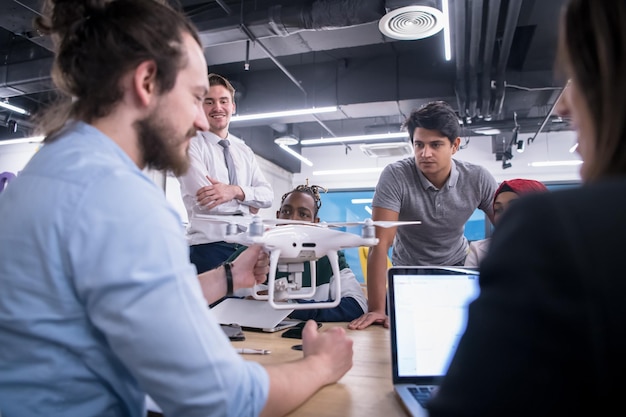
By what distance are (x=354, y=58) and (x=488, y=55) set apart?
1978 mm

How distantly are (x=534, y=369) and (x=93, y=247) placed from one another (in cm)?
54

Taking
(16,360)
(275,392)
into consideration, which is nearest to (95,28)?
(16,360)

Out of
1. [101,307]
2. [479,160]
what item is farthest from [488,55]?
[101,307]

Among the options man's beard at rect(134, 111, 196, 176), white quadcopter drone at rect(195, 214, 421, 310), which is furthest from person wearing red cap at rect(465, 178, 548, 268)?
man's beard at rect(134, 111, 196, 176)

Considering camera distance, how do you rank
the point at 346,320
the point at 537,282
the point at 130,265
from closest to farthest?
the point at 537,282, the point at 130,265, the point at 346,320

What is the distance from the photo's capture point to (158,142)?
2.75 ft

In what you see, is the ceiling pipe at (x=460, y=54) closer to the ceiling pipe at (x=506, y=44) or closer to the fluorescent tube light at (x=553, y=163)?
the ceiling pipe at (x=506, y=44)

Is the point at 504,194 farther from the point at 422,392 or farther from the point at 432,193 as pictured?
the point at 422,392

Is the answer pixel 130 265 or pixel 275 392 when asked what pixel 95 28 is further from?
pixel 275 392

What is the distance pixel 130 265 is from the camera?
0.58 meters

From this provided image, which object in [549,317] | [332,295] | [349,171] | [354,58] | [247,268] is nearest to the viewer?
[549,317]

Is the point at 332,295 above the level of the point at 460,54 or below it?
below

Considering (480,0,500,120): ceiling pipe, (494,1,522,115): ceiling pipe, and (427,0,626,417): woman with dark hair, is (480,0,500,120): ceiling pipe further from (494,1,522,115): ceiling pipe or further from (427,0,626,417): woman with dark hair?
(427,0,626,417): woman with dark hair

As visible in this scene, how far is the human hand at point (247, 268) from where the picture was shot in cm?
128
